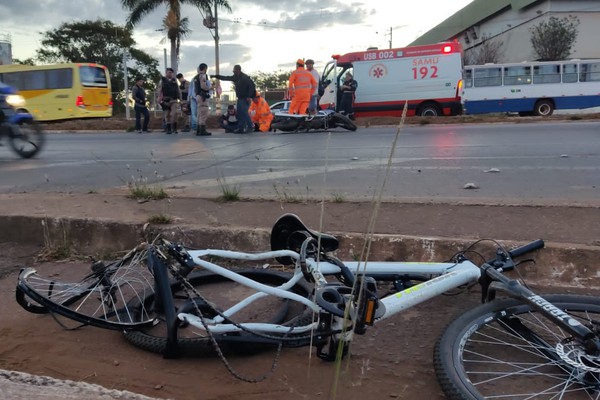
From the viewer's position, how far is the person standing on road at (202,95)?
1641 cm

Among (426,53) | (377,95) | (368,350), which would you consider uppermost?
(426,53)

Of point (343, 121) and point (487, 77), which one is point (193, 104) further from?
point (487, 77)

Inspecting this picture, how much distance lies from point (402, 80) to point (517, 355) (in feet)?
70.6

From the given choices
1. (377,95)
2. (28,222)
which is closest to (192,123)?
(377,95)

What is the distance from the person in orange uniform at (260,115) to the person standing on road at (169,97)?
2.65 metres

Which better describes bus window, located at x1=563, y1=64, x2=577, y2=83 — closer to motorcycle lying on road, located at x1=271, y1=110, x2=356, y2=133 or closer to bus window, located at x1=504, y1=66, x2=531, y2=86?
bus window, located at x1=504, y1=66, x2=531, y2=86

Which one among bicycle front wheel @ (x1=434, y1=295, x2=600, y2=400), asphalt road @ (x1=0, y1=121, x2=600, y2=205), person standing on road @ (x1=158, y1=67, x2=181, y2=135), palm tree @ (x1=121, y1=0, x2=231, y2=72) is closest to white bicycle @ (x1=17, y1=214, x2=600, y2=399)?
bicycle front wheel @ (x1=434, y1=295, x2=600, y2=400)

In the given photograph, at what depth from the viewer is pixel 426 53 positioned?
73.9 ft

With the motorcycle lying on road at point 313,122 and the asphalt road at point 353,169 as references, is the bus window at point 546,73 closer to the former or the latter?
the asphalt road at point 353,169

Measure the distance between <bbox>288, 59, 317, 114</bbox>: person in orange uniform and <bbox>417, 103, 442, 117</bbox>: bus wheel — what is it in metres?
7.99

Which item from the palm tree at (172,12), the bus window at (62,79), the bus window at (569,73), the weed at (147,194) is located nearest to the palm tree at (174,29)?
the palm tree at (172,12)

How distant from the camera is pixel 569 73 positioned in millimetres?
23203

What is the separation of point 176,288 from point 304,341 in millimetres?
930

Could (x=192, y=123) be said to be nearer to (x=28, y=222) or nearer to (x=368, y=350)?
(x=28, y=222)
